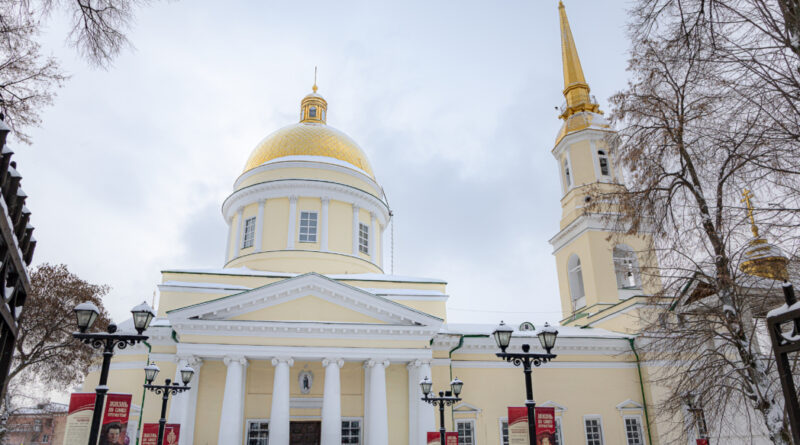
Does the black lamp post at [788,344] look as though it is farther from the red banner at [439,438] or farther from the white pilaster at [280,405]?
the white pilaster at [280,405]

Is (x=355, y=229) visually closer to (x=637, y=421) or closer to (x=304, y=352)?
(x=304, y=352)

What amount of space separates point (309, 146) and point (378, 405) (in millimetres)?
13979

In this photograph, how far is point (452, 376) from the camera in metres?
20.4

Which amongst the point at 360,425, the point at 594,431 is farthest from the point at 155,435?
the point at 594,431

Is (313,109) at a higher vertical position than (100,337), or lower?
higher

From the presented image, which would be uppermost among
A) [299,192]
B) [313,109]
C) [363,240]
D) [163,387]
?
[313,109]

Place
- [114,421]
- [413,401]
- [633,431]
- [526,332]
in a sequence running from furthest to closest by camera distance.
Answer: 1. [633,431]
2. [526,332]
3. [413,401]
4. [114,421]

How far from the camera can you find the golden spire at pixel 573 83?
2827 centimetres

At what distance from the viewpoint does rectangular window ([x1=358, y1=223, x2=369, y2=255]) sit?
2611 centimetres

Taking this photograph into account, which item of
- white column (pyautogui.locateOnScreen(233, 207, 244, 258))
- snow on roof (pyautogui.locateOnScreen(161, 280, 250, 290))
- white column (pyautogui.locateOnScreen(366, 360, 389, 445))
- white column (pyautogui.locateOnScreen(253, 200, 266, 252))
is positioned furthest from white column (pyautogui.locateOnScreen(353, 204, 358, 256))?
white column (pyautogui.locateOnScreen(366, 360, 389, 445))

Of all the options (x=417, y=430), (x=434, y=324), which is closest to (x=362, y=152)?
(x=434, y=324)

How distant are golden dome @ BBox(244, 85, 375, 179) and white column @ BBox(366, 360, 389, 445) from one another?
12.2 m

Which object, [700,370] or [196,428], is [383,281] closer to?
[196,428]

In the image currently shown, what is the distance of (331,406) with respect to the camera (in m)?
17.3
